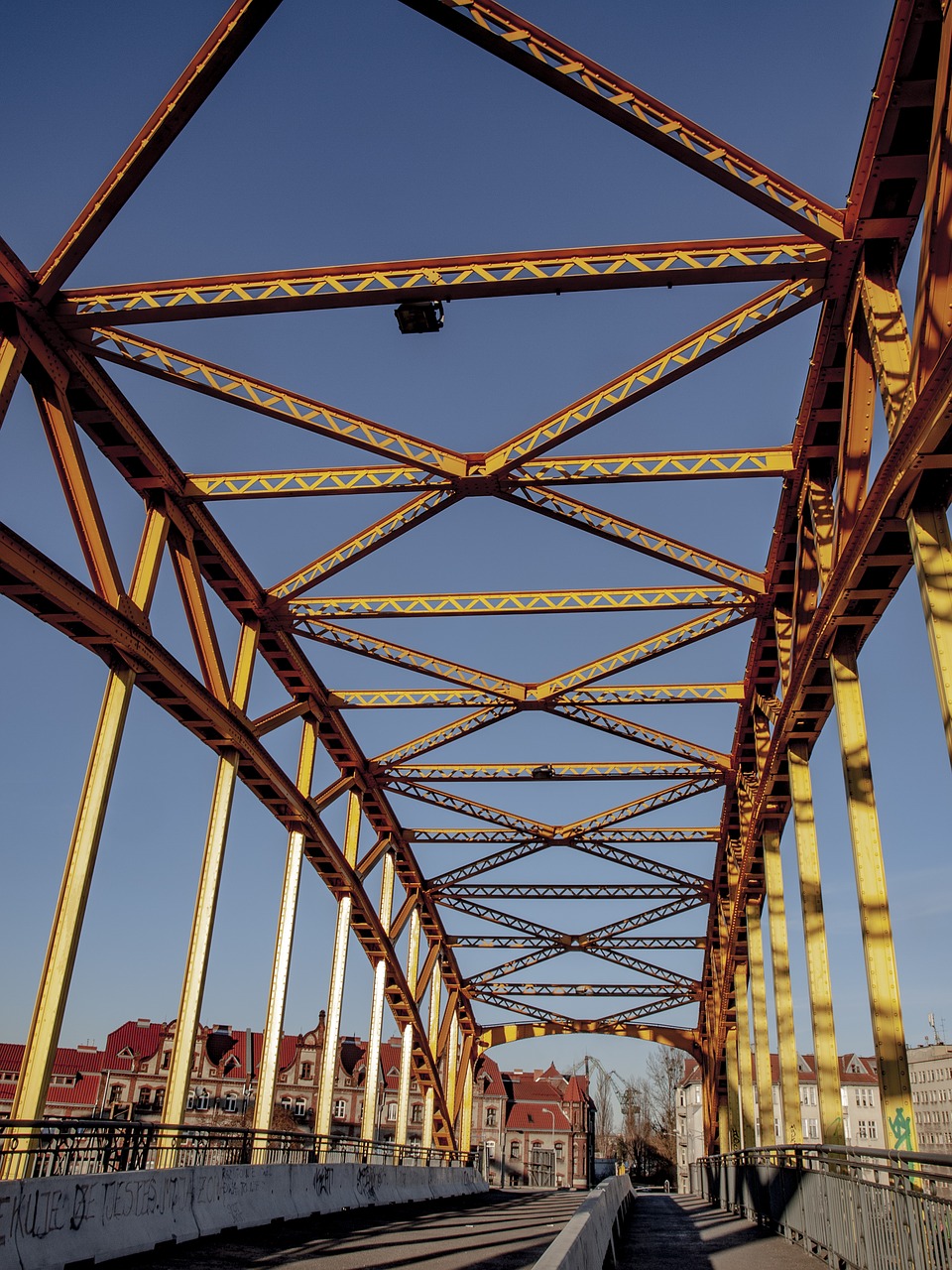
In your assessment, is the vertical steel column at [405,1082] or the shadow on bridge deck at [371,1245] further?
the vertical steel column at [405,1082]

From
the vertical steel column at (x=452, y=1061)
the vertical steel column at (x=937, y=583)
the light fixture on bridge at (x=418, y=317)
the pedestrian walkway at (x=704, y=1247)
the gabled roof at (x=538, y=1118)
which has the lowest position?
the pedestrian walkway at (x=704, y=1247)

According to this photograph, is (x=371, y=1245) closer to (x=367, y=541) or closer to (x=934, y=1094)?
→ (x=367, y=541)

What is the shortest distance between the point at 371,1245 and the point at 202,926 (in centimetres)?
773

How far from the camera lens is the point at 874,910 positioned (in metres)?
12.7

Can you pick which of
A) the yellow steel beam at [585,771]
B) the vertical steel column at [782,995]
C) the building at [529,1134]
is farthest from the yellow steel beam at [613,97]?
the building at [529,1134]

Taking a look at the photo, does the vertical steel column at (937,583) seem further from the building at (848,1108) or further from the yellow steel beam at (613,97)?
the building at (848,1108)

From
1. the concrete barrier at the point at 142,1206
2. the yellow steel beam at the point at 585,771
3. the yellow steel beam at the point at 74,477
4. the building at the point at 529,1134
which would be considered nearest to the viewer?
the concrete barrier at the point at 142,1206

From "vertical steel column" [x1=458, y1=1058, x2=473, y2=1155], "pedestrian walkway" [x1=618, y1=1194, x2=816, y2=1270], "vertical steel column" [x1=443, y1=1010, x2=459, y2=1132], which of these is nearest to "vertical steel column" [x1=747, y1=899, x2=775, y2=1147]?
"pedestrian walkway" [x1=618, y1=1194, x2=816, y2=1270]

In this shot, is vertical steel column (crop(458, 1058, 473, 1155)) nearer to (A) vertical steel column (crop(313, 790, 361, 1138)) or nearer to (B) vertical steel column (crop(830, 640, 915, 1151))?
(A) vertical steel column (crop(313, 790, 361, 1138))

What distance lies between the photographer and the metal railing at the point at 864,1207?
24.7 ft

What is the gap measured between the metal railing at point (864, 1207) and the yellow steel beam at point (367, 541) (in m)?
10.9

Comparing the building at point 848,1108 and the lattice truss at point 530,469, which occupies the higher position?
the lattice truss at point 530,469

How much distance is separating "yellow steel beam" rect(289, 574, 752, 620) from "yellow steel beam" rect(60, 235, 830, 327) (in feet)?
26.0

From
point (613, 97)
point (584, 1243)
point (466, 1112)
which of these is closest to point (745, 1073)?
point (466, 1112)
